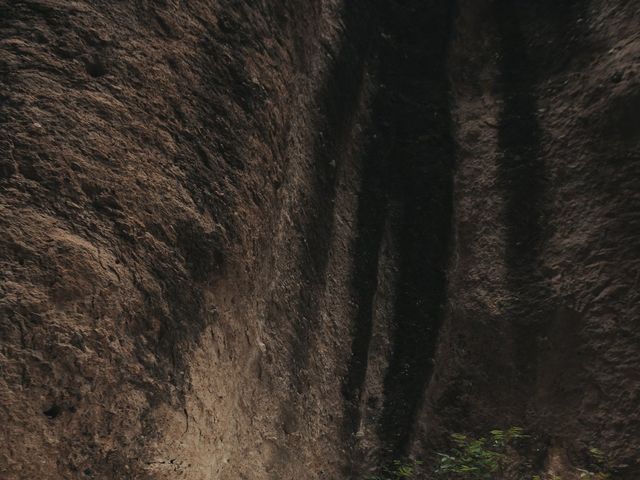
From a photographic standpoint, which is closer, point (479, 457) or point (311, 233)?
point (479, 457)

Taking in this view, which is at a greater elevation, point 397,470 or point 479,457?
point 479,457

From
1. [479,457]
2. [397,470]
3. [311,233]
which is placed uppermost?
[311,233]

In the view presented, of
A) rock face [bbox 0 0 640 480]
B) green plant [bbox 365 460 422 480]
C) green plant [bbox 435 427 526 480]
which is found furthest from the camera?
green plant [bbox 365 460 422 480]

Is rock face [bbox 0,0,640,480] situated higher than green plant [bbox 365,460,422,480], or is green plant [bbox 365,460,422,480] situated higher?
rock face [bbox 0,0,640,480]

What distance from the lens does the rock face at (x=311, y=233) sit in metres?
2.71

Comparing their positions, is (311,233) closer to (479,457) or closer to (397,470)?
(397,470)

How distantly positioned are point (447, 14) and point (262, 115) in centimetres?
343

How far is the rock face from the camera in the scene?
8.91 feet

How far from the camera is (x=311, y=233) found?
4.69 meters

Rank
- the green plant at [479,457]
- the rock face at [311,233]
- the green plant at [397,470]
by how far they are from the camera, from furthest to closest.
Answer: the green plant at [397,470] → the green plant at [479,457] → the rock face at [311,233]

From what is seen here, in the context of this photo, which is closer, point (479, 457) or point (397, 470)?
point (479, 457)

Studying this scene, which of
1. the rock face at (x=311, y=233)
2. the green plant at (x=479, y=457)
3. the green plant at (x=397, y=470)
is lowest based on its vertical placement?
the green plant at (x=397, y=470)

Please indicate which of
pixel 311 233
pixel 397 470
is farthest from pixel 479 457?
pixel 311 233

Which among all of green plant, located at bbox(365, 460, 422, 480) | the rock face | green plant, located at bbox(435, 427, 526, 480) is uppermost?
the rock face
